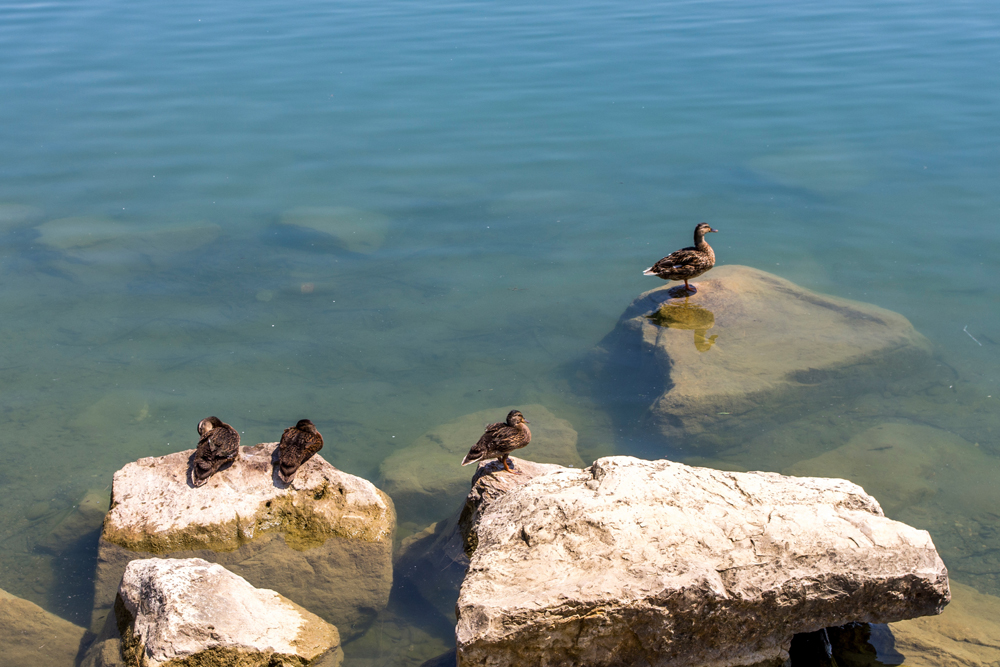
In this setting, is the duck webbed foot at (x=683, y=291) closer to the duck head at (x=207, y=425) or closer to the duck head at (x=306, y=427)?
the duck head at (x=306, y=427)

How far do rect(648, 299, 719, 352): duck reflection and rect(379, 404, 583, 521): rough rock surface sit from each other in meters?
1.73

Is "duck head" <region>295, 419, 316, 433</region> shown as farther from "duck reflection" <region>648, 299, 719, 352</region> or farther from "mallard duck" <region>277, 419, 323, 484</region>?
"duck reflection" <region>648, 299, 719, 352</region>

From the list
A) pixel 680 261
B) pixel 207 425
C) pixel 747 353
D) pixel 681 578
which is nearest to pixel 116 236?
pixel 207 425

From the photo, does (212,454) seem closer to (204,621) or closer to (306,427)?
(306,427)

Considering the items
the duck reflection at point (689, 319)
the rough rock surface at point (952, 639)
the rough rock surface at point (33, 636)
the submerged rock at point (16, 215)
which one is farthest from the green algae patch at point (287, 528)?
the submerged rock at point (16, 215)

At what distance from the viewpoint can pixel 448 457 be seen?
7.89m

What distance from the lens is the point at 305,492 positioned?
6293 mm

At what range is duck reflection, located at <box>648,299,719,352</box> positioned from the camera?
8719 mm

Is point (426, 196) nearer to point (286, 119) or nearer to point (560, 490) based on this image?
point (286, 119)

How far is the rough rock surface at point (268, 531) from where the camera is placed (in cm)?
604

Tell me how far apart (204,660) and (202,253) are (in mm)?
8128

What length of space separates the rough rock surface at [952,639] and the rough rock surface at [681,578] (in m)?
0.87

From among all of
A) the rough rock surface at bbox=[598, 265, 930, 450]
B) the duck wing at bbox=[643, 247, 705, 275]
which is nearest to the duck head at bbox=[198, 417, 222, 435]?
the rough rock surface at bbox=[598, 265, 930, 450]

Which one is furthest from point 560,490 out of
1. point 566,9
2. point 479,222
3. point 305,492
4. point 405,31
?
point 566,9
